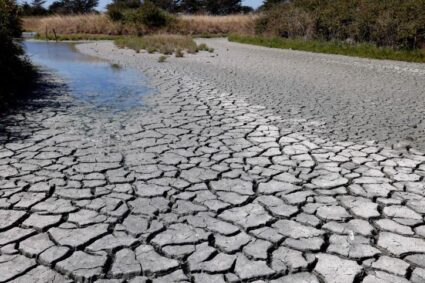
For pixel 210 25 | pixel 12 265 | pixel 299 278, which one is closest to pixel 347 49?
pixel 299 278

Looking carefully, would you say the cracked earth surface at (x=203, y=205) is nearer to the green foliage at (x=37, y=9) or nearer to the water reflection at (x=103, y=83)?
the water reflection at (x=103, y=83)

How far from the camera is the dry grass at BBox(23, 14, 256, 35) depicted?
102 ft

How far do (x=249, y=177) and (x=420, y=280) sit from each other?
69.6 inches

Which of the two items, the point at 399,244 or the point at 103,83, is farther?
the point at 103,83

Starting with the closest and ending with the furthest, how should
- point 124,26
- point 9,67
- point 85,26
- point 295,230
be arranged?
point 295,230, point 9,67, point 124,26, point 85,26

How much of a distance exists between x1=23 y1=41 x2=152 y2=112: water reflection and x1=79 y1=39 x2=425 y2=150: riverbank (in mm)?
1366

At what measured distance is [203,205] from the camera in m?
3.29

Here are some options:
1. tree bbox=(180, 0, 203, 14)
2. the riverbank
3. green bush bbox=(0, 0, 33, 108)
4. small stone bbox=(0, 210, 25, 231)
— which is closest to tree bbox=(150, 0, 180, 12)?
tree bbox=(180, 0, 203, 14)

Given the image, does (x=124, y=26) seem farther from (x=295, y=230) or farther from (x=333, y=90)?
(x=295, y=230)

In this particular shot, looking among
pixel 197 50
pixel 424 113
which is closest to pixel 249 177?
pixel 424 113

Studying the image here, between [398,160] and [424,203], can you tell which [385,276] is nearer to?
[424,203]

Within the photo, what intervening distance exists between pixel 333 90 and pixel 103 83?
16.2 feet

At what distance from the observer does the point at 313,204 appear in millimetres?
3328

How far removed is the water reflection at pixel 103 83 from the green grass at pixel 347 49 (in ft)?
28.7
